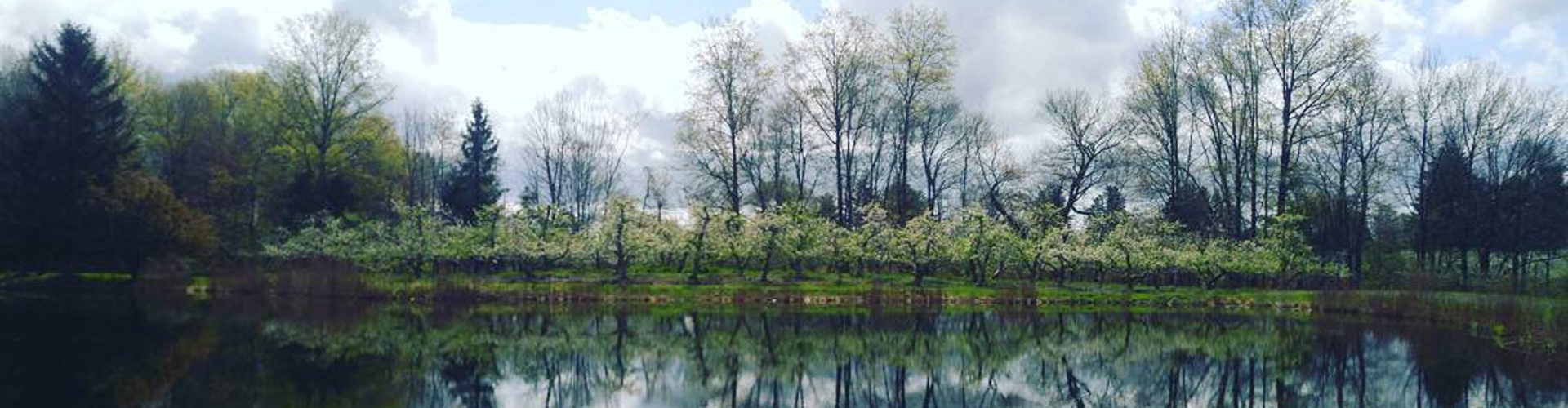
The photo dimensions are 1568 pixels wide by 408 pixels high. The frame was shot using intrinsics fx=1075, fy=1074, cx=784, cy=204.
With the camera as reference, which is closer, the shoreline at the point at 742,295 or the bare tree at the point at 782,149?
the shoreline at the point at 742,295

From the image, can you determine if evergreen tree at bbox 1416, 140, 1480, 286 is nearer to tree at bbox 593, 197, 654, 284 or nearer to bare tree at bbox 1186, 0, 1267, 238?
bare tree at bbox 1186, 0, 1267, 238

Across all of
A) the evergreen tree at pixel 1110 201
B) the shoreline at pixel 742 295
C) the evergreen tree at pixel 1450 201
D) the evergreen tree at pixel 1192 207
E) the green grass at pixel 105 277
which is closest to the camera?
the shoreline at pixel 742 295

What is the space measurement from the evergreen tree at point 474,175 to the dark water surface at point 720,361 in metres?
26.3

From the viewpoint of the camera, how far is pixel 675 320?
1057 inches

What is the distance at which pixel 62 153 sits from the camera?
127ft

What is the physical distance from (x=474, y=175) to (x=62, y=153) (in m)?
Answer: 19.8

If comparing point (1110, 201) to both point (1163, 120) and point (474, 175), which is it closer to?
point (1163, 120)


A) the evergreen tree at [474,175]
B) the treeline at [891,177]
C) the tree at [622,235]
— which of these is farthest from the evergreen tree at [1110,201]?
the evergreen tree at [474,175]

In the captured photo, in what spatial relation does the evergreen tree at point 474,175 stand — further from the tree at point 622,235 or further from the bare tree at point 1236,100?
the bare tree at point 1236,100

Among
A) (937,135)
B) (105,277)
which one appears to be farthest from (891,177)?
(105,277)

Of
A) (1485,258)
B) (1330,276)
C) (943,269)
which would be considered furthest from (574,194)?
(1485,258)

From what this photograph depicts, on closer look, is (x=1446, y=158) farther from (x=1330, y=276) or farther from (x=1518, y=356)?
(x=1518, y=356)

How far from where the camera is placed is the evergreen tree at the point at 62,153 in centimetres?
3741

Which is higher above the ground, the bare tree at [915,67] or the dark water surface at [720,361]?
the bare tree at [915,67]
